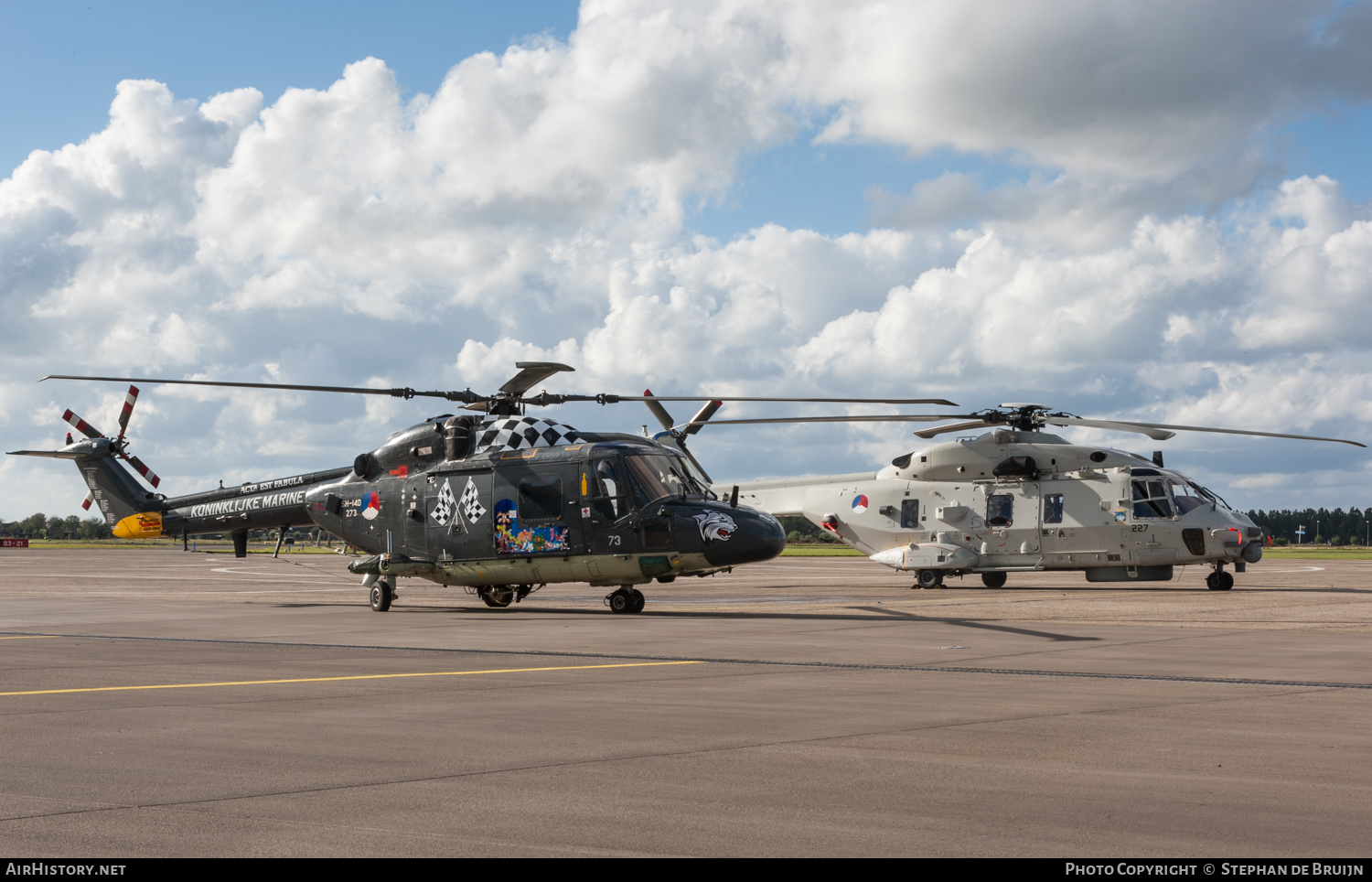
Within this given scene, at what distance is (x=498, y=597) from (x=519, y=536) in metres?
2.83

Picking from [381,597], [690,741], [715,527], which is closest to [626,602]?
[715,527]

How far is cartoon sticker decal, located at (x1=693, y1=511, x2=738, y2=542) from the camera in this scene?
22.8 m

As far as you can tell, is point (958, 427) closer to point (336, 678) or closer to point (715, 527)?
point (715, 527)

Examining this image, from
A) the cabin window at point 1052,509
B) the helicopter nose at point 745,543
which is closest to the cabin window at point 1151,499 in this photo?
the cabin window at point 1052,509

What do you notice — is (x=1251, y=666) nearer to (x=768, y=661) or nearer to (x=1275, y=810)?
(x=768, y=661)

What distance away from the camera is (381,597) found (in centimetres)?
2589

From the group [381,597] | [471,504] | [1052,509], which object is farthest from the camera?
[1052,509]

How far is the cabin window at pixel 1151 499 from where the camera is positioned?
3284 centimetres

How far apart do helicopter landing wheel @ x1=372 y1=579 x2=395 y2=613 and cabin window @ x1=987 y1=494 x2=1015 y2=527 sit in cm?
1742

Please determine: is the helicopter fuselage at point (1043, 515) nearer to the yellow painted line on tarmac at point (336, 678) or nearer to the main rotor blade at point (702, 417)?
the main rotor blade at point (702, 417)

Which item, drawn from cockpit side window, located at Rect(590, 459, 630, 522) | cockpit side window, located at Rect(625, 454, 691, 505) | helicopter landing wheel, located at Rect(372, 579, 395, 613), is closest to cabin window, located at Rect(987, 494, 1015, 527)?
cockpit side window, located at Rect(625, 454, 691, 505)

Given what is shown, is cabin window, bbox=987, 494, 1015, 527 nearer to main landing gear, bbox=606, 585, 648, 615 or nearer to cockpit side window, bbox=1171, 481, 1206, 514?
cockpit side window, bbox=1171, 481, 1206, 514

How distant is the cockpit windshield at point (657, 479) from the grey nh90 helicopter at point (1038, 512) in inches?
266

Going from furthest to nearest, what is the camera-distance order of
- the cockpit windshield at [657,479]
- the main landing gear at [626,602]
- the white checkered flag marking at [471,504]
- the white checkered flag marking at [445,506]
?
the white checkered flag marking at [445,506]
the white checkered flag marking at [471,504]
the main landing gear at [626,602]
the cockpit windshield at [657,479]
